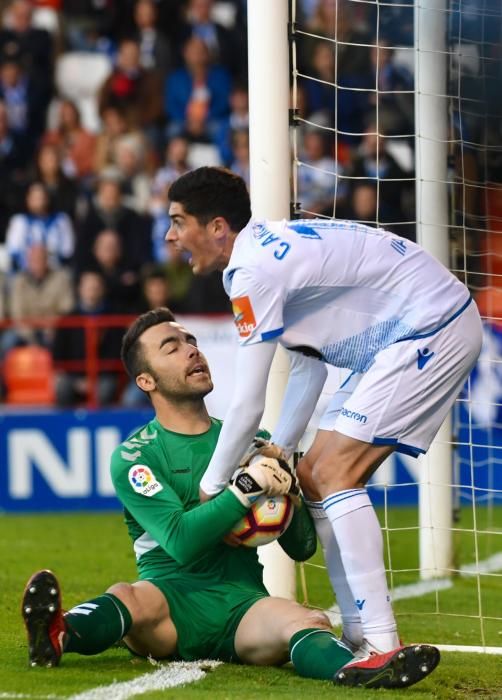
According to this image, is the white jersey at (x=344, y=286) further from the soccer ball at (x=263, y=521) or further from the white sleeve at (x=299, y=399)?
the soccer ball at (x=263, y=521)

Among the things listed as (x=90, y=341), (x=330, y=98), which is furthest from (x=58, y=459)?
(x=330, y=98)

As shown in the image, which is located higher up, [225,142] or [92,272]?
[225,142]

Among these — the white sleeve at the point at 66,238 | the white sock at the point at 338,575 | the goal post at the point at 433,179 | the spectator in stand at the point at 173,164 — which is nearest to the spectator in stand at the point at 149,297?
the white sleeve at the point at 66,238

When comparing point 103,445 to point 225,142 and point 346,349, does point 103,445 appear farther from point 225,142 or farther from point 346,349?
point 346,349

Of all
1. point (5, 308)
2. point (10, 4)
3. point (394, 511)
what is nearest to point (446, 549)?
point (394, 511)

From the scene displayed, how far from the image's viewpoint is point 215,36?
15383 mm

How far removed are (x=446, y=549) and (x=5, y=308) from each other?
6.28m

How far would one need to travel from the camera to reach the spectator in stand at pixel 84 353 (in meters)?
12.3

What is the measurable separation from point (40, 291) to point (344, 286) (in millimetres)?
8533

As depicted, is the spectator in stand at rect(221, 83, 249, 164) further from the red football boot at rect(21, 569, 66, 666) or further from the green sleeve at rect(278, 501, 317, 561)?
the red football boot at rect(21, 569, 66, 666)

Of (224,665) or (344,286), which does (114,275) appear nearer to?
(224,665)

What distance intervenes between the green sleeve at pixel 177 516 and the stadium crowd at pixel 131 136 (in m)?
6.86

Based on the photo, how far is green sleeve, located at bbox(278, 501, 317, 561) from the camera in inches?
204

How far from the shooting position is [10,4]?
616 inches
